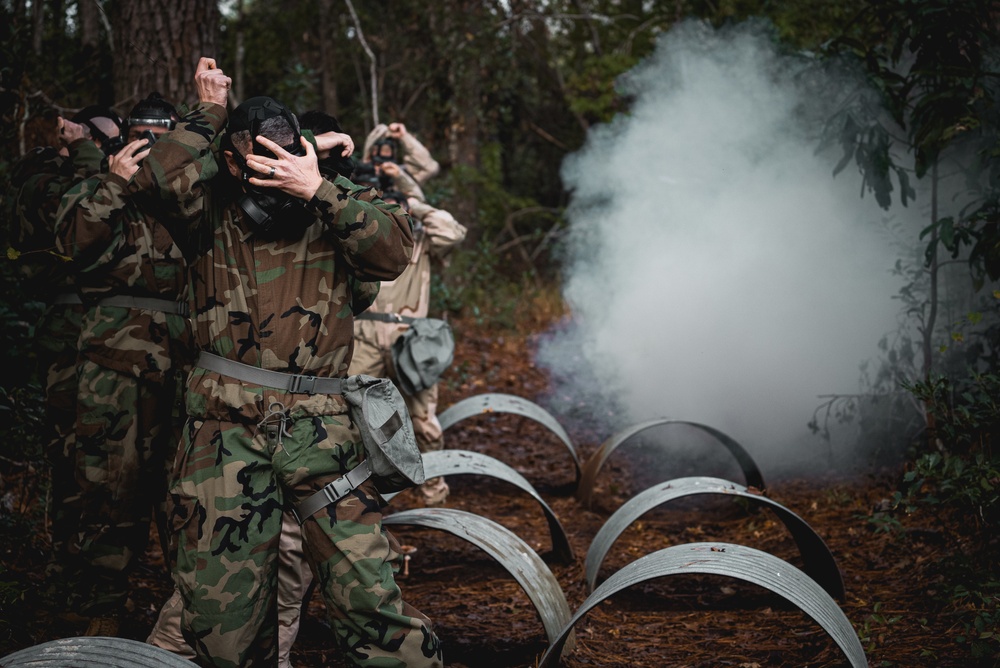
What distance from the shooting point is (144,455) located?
4105mm

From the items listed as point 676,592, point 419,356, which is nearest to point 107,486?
point 419,356

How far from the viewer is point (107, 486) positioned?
13.1 ft

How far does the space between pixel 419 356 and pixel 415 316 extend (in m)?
0.49

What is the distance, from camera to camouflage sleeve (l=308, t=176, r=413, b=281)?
9.85 ft

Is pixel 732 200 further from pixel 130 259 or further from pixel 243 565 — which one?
pixel 243 565

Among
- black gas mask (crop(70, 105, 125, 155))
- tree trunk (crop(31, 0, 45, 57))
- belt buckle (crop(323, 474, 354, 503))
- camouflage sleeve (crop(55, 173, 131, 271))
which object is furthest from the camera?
tree trunk (crop(31, 0, 45, 57))

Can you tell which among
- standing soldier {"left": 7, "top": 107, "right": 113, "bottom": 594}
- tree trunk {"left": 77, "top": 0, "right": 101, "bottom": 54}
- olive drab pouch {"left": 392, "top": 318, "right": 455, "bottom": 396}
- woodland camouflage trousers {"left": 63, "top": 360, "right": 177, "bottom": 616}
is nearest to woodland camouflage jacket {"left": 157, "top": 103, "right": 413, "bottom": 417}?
woodland camouflage trousers {"left": 63, "top": 360, "right": 177, "bottom": 616}

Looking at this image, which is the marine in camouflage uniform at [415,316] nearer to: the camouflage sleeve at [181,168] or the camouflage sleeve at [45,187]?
the camouflage sleeve at [45,187]

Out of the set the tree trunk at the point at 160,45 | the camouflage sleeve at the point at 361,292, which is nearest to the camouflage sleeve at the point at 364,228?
the camouflage sleeve at the point at 361,292

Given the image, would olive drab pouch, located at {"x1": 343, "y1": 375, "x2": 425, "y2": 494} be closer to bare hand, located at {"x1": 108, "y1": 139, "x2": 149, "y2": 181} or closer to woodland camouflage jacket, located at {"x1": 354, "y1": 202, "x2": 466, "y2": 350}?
bare hand, located at {"x1": 108, "y1": 139, "x2": 149, "y2": 181}

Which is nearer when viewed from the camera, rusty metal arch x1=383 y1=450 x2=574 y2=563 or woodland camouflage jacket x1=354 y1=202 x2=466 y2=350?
rusty metal arch x1=383 y1=450 x2=574 y2=563

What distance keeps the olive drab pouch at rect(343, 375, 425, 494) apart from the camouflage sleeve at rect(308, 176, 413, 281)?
43 cm

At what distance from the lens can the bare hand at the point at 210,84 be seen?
10.5 ft

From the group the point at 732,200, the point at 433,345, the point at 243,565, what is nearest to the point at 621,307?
the point at 732,200
